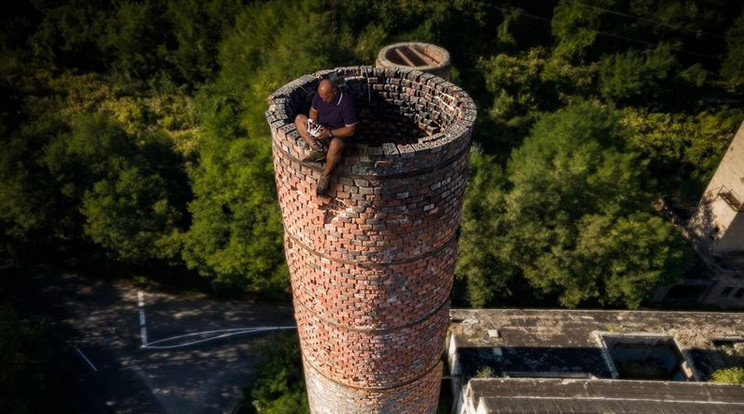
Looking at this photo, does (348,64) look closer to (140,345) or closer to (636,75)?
(140,345)

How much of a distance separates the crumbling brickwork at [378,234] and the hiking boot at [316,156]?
0.29 feet

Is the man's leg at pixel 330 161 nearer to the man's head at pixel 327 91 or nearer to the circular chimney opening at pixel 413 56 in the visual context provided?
the man's head at pixel 327 91

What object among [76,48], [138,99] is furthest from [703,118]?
[76,48]

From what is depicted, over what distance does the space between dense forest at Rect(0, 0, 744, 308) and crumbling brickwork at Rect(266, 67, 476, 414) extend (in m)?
11.6

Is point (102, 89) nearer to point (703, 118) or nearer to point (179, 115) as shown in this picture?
point (179, 115)

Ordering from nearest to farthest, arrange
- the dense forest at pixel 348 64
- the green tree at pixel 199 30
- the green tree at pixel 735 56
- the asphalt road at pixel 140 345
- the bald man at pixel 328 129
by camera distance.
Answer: the bald man at pixel 328 129
the asphalt road at pixel 140 345
the dense forest at pixel 348 64
the green tree at pixel 199 30
the green tree at pixel 735 56

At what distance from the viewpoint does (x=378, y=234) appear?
5.91 meters

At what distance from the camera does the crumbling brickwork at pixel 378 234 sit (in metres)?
5.53

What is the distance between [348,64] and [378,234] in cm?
2091

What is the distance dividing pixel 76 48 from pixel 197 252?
22.4m

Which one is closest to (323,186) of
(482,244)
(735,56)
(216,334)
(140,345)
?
(482,244)

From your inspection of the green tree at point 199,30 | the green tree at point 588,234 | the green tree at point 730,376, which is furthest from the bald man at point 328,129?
the green tree at point 199,30

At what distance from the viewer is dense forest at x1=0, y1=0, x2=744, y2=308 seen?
1967 centimetres

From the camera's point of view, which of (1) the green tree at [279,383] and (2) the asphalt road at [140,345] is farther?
(2) the asphalt road at [140,345]
